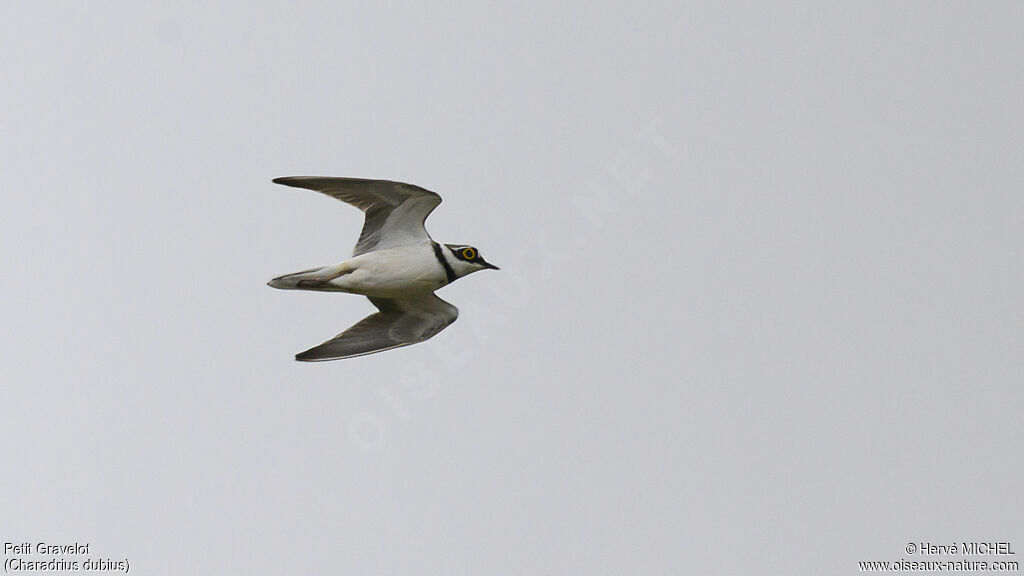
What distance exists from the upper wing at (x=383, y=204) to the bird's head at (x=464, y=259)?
370mm

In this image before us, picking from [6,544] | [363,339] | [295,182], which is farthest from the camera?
[363,339]

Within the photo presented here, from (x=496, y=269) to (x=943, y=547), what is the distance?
648 centimetres

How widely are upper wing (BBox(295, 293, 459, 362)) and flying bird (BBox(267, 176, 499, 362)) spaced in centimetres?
2

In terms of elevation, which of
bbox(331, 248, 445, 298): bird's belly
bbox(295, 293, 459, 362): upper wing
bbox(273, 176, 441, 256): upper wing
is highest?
bbox(273, 176, 441, 256): upper wing

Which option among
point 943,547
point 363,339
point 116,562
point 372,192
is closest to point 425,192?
point 372,192

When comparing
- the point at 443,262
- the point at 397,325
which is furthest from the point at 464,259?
the point at 397,325

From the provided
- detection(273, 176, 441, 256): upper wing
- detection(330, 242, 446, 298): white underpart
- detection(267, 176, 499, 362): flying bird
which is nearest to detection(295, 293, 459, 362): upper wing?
detection(267, 176, 499, 362): flying bird

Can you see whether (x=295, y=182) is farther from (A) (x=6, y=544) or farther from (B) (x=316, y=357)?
(A) (x=6, y=544)

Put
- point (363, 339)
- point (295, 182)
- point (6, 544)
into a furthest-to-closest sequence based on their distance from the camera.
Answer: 1. point (363, 339)
2. point (6, 544)
3. point (295, 182)

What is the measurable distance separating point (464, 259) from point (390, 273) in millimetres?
917

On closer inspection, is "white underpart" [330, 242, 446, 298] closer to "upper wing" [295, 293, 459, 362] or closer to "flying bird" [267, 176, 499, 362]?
"flying bird" [267, 176, 499, 362]

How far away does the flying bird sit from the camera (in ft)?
39.5

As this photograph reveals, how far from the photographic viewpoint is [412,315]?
44.2 ft

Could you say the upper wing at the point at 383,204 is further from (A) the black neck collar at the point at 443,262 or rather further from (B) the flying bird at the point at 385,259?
(A) the black neck collar at the point at 443,262
